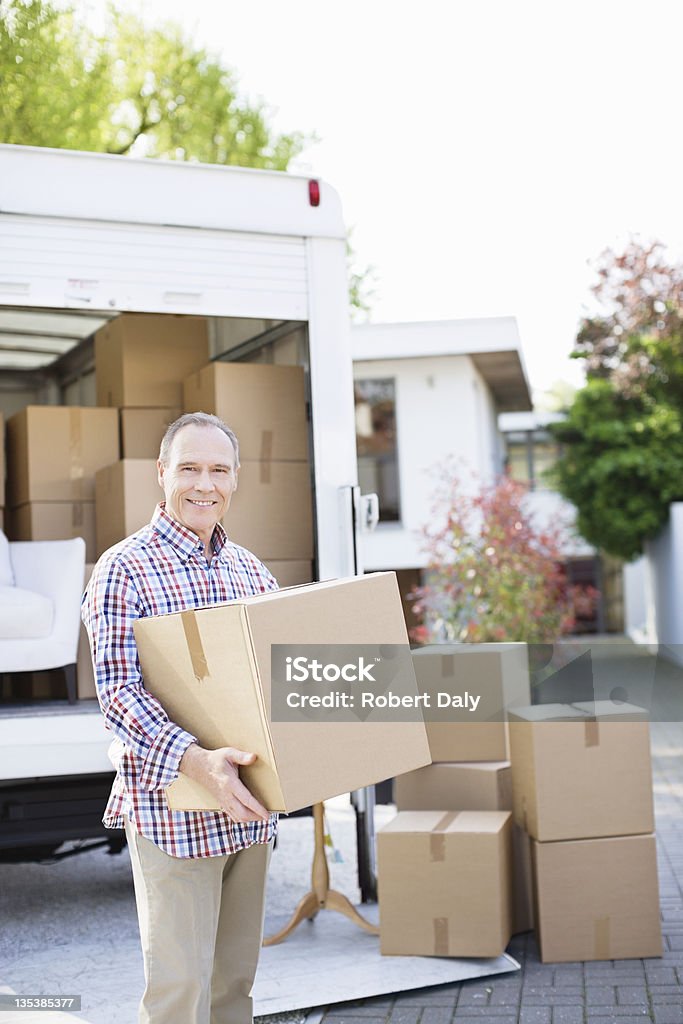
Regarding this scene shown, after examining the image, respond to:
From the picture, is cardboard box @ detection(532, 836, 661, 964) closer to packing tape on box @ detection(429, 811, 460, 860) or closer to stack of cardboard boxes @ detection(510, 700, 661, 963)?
stack of cardboard boxes @ detection(510, 700, 661, 963)

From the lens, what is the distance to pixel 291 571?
185 inches

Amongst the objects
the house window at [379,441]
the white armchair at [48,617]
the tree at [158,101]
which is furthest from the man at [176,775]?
the tree at [158,101]

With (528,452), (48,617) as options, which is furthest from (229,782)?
(528,452)

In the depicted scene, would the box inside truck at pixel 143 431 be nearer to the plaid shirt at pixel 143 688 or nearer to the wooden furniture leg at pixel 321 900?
the wooden furniture leg at pixel 321 900

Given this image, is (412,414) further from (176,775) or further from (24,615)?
(176,775)

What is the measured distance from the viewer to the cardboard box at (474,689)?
4348 mm

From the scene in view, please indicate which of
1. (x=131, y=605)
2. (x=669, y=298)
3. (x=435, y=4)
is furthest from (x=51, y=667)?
(x=669, y=298)

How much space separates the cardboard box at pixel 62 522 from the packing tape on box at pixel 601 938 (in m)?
2.76

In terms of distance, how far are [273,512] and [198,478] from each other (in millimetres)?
2232

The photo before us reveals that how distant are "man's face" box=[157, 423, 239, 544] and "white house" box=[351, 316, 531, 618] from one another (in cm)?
1118

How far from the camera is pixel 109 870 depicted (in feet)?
17.9

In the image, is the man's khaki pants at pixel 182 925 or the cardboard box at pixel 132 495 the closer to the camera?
the man's khaki pants at pixel 182 925

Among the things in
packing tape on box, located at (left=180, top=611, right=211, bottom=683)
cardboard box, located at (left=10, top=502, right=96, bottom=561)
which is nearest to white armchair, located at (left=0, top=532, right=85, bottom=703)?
cardboard box, located at (left=10, top=502, right=96, bottom=561)

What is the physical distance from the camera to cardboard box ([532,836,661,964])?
3.87 m
